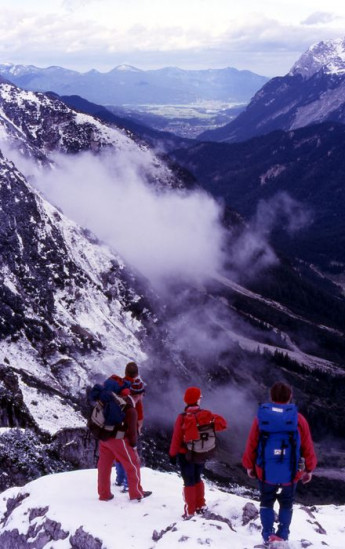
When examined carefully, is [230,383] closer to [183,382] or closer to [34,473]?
[183,382]

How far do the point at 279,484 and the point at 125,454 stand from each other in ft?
16.1

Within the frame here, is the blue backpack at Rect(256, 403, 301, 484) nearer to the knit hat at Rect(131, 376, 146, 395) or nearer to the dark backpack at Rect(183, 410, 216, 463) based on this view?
the dark backpack at Rect(183, 410, 216, 463)

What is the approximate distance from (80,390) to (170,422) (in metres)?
34.2

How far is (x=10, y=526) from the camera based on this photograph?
16.8 metres

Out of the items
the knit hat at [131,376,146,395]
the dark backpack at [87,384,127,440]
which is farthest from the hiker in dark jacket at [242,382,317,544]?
the knit hat at [131,376,146,395]

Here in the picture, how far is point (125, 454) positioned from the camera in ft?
55.3

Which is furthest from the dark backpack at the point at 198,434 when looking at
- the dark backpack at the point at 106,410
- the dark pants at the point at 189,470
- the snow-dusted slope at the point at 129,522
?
the dark backpack at the point at 106,410

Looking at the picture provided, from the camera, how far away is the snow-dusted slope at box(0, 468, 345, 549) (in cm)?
1454

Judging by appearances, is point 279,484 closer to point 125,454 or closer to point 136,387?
point 125,454

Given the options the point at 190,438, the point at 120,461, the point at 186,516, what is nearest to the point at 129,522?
the point at 186,516

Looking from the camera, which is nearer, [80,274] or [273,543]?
[273,543]

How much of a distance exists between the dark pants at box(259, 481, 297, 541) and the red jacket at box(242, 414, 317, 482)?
1.23 ft

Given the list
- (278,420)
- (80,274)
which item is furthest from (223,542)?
(80,274)

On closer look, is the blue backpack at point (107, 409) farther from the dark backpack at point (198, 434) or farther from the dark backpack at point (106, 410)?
the dark backpack at point (198, 434)
